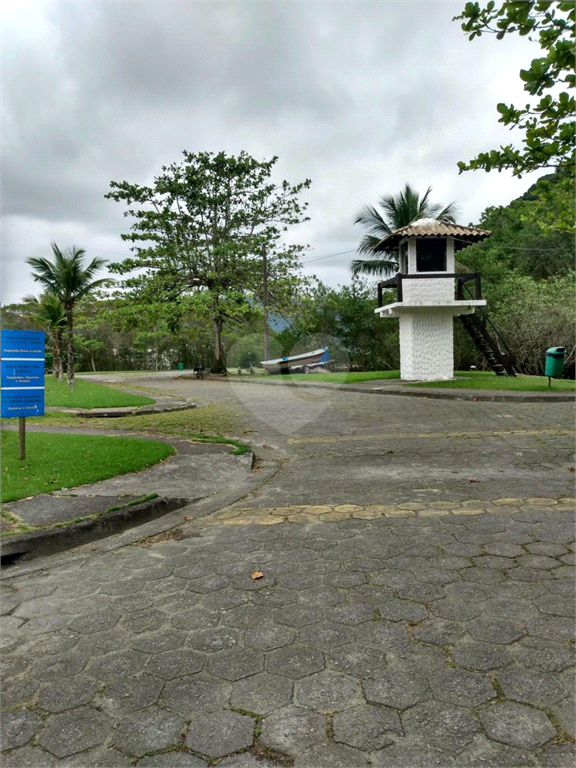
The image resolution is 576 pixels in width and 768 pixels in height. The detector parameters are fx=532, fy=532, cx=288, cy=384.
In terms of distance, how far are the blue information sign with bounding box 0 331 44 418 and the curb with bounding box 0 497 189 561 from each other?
2.35 m

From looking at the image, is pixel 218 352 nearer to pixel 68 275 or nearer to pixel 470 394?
pixel 68 275

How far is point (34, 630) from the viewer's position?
9.15ft

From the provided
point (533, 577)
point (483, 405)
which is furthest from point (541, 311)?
point (533, 577)

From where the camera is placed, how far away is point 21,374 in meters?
6.22

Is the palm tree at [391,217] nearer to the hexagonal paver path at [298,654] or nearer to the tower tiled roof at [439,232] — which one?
the tower tiled roof at [439,232]

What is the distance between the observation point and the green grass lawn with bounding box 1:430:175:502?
540cm

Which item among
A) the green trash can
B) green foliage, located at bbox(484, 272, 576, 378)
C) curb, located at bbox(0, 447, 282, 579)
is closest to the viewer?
curb, located at bbox(0, 447, 282, 579)

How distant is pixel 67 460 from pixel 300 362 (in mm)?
25331

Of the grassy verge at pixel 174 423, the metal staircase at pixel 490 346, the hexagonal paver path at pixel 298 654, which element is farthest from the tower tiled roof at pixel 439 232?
the hexagonal paver path at pixel 298 654

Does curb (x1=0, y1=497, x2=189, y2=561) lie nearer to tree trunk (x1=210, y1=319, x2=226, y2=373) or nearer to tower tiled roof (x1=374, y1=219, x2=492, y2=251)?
tower tiled roof (x1=374, y1=219, x2=492, y2=251)

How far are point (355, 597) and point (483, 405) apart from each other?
11255 millimetres

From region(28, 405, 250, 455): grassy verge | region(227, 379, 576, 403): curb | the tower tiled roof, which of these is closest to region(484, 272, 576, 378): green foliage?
the tower tiled roof

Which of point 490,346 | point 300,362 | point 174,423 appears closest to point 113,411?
point 174,423

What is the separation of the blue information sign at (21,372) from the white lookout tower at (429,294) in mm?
15576
